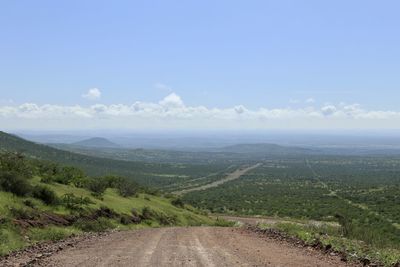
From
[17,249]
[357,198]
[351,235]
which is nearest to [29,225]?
[17,249]

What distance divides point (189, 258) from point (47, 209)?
10657 millimetres

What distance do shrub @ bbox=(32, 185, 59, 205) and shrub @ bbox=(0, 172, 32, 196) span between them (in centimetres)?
55

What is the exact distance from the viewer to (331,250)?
597 inches

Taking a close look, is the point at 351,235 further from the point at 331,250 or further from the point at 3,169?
the point at 3,169

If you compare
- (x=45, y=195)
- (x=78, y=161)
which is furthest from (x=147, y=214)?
(x=78, y=161)

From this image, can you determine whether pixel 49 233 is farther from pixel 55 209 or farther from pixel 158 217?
pixel 158 217

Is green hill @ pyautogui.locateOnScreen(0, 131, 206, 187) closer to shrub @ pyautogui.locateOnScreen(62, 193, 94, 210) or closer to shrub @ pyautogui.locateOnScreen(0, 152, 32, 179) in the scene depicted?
shrub @ pyautogui.locateOnScreen(0, 152, 32, 179)

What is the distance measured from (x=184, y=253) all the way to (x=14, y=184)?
35.8 ft

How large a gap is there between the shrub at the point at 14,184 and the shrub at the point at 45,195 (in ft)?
1.82

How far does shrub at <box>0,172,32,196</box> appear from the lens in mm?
22134

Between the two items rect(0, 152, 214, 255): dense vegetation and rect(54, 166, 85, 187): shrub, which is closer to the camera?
rect(0, 152, 214, 255): dense vegetation

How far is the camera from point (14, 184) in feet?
73.5

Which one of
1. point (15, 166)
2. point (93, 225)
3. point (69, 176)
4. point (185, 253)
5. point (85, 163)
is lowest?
point (85, 163)

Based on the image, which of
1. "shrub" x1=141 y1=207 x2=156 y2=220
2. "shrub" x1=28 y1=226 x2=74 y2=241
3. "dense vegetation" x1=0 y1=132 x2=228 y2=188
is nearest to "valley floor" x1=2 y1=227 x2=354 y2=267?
"shrub" x1=28 y1=226 x2=74 y2=241
